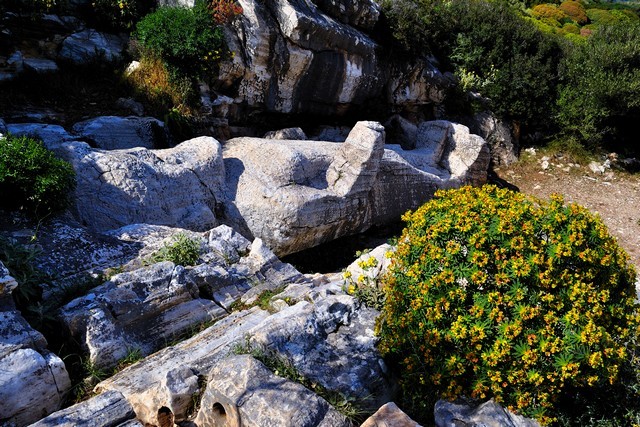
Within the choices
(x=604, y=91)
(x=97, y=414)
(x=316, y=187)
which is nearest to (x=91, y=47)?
(x=316, y=187)

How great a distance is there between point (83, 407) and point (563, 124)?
16.1 meters

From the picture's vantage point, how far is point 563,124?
16016 mm

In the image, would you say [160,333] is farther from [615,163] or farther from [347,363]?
[615,163]

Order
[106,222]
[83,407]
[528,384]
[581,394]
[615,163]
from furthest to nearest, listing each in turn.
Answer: [615,163] < [106,222] < [581,394] < [528,384] < [83,407]

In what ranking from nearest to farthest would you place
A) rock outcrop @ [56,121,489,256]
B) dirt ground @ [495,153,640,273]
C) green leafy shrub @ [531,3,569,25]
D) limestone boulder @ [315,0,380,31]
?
rock outcrop @ [56,121,489,256], limestone boulder @ [315,0,380,31], dirt ground @ [495,153,640,273], green leafy shrub @ [531,3,569,25]

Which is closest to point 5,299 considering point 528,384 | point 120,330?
point 120,330

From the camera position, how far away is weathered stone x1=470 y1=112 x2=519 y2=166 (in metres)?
15.8

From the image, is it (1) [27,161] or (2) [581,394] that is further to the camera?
(1) [27,161]

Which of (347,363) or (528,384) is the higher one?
(528,384)

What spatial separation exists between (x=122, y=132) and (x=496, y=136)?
11.4m

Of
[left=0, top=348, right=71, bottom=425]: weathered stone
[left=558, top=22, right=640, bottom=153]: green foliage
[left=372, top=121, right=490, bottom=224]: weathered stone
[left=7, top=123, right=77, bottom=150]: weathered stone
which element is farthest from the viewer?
[left=558, top=22, right=640, bottom=153]: green foliage

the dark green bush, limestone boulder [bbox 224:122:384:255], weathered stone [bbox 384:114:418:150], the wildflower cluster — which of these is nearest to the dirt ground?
weathered stone [bbox 384:114:418:150]

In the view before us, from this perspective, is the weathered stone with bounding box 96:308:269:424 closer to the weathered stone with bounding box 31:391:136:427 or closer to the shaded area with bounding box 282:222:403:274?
the weathered stone with bounding box 31:391:136:427

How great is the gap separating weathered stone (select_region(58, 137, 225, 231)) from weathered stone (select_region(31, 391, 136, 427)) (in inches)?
147
